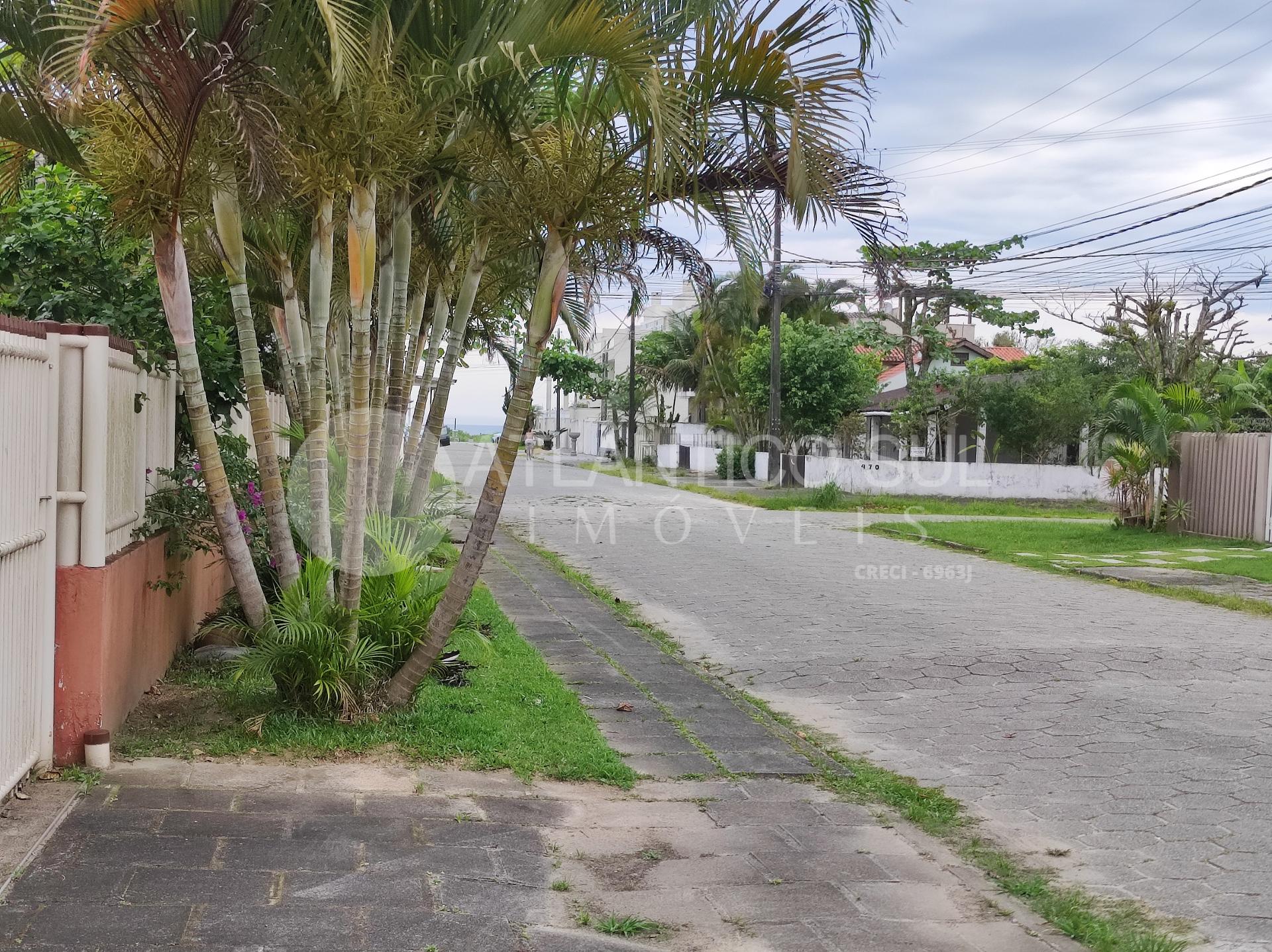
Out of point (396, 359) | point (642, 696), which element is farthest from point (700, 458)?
point (642, 696)

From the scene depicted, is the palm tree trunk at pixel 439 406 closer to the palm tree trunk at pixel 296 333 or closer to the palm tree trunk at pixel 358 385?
the palm tree trunk at pixel 296 333

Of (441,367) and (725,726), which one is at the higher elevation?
(441,367)

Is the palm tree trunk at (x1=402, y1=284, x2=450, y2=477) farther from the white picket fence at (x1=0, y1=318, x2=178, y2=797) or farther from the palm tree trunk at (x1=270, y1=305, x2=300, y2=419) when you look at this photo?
the white picket fence at (x1=0, y1=318, x2=178, y2=797)

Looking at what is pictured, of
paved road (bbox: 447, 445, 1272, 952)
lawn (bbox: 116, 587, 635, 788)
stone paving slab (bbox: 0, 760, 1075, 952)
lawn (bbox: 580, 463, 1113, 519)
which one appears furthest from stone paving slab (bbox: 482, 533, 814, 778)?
lawn (bbox: 580, 463, 1113, 519)

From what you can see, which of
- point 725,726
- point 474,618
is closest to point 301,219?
point 474,618

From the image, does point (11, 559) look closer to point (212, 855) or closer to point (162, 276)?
point (212, 855)

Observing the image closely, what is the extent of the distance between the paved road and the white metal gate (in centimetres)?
421

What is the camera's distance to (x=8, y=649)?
15.5 feet

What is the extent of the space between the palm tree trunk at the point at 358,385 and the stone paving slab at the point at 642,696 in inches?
68.3

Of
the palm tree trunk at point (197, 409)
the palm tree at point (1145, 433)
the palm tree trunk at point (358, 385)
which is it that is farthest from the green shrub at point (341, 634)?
the palm tree at point (1145, 433)

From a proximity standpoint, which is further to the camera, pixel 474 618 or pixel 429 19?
pixel 474 618

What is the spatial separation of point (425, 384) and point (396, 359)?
2.29m

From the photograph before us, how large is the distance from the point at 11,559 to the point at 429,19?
11.1 ft

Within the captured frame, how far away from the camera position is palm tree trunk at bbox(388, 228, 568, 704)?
6.18 m
